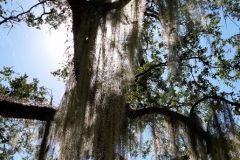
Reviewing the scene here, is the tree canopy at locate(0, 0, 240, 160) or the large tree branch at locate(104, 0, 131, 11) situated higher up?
the large tree branch at locate(104, 0, 131, 11)

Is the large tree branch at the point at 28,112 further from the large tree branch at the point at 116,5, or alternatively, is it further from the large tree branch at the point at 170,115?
the large tree branch at the point at 116,5

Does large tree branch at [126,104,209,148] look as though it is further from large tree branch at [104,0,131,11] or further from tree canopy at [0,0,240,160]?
large tree branch at [104,0,131,11]

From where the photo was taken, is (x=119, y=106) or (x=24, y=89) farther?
(x=24, y=89)

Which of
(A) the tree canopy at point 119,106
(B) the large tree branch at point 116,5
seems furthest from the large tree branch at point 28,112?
(B) the large tree branch at point 116,5

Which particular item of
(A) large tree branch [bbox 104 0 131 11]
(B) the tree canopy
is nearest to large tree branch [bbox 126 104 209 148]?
(B) the tree canopy

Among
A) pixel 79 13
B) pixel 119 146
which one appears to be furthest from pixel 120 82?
pixel 79 13

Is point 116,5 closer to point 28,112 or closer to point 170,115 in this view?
point 170,115

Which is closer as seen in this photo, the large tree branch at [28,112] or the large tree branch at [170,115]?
the large tree branch at [28,112]

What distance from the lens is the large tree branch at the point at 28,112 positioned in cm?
281

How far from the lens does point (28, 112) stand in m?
2.83

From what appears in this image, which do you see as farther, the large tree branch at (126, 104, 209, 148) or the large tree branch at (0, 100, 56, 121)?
the large tree branch at (126, 104, 209, 148)

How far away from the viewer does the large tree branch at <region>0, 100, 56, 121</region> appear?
281 cm

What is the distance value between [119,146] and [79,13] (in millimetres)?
1390

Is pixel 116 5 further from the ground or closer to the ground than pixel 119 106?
further from the ground
